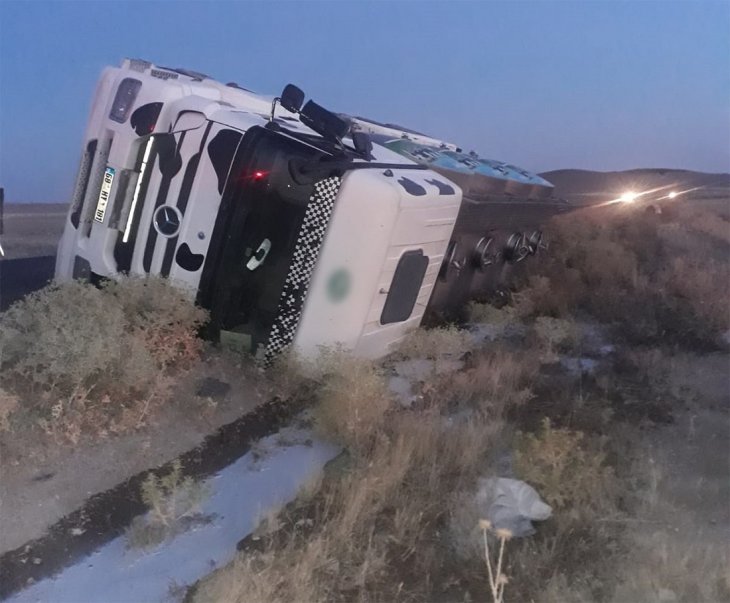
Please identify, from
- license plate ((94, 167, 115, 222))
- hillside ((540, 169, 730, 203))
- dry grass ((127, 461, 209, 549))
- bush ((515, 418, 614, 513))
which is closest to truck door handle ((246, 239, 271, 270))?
license plate ((94, 167, 115, 222))

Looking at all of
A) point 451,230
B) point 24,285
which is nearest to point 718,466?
point 451,230

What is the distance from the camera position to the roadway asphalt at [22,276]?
431 inches

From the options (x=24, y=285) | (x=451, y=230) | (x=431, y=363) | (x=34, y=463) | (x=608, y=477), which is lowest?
(x=24, y=285)

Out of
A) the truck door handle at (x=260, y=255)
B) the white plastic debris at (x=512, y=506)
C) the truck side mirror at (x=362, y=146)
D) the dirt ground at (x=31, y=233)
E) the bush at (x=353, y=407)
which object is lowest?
the dirt ground at (x=31, y=233)

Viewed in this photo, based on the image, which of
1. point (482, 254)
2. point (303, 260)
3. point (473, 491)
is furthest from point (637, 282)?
point (473, 491)

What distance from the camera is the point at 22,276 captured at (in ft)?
41.6

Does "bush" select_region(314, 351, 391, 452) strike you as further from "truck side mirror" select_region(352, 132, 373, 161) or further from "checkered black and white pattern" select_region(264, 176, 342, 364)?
"truck side mirror" select_region(352, 132, 373, 161)

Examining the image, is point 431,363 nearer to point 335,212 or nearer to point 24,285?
point 335,212

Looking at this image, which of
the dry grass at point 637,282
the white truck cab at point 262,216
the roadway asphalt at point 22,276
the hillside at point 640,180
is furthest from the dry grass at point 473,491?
the hillside at point 640,180

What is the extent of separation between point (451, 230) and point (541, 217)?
454cm

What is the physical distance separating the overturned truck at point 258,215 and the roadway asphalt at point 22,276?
7.23 feet

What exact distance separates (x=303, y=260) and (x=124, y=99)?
2527 mm

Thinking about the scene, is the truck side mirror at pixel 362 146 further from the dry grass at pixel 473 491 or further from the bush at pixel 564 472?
the bush at pixel 564 472

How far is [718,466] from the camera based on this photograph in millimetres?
6234
